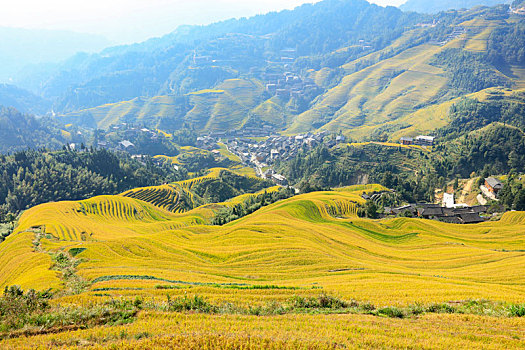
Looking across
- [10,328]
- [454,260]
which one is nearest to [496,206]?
[454,260]

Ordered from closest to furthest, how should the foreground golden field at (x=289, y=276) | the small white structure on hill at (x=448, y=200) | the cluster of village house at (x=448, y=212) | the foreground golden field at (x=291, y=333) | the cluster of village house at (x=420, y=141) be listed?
1. the foreground golden field at (x=291, y=333)
2. the foreground golden field at (x=289, y=276)
3. the cluster of village house at (x=448, y=212)
4. the small white structure on hill at (x=448, y=200)
5. the cluster of village house at (x=420, y=141)

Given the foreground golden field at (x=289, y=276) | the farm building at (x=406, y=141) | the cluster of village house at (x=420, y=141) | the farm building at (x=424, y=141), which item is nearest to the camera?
the foreground golden field at (x=289, y=276)

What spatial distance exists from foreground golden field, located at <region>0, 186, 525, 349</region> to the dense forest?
58161 millimetres

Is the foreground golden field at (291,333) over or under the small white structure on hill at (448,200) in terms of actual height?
over

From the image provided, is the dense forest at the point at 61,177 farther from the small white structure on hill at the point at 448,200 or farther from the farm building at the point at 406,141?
the farm building at the point at 406,141

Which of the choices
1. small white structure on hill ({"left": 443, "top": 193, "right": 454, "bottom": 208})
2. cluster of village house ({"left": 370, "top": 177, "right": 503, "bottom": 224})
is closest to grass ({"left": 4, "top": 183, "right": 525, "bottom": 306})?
cluster of village house ({"left": 370, "top": 177, "right": 503, "bottom": 224})

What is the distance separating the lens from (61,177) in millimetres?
128125

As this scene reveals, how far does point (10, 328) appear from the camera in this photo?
1493 cm

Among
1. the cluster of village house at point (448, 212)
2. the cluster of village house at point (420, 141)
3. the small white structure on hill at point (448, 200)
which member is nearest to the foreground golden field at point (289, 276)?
the cluster of village house at point (448, 212)

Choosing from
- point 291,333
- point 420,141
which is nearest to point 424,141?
point 420,141

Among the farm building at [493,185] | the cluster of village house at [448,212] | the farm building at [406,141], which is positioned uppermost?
the farm building at [406,141]

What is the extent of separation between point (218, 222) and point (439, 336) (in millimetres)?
65388

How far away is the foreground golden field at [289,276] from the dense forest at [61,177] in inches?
2290

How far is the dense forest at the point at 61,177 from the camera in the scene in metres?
120
